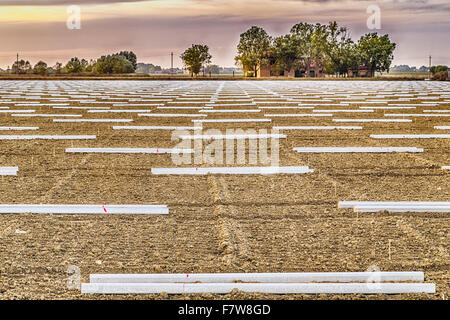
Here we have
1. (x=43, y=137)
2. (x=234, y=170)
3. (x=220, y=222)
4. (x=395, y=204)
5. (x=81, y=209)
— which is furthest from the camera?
(x=43, y=137)

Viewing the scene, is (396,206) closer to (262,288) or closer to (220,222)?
(220,222)

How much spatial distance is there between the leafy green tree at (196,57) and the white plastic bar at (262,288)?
9930 cm

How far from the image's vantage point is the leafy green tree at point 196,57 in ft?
332

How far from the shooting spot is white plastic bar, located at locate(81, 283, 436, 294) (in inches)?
124

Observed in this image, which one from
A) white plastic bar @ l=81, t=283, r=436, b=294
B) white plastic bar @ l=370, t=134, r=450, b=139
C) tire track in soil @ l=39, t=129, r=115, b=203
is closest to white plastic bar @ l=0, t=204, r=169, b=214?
tire track in soil @ l=39, t=129, r=115, b=203

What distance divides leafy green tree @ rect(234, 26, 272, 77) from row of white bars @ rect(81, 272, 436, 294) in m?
97.7

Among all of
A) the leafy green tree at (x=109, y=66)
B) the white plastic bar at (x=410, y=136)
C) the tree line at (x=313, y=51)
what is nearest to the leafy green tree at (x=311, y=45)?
the tree line at (x=313, y=51)

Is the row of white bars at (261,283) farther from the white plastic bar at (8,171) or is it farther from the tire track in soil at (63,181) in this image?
the white plastic bar at (8,171)

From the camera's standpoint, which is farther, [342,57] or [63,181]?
[342,57]

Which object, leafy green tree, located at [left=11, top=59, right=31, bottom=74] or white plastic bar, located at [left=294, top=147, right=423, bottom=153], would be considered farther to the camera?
leafy green tree, located at [left=11, top=59, right=31, bottom=74]

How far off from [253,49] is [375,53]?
863 inches

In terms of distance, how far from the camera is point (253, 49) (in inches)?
4060

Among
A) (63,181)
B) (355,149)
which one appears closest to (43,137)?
(63,181)

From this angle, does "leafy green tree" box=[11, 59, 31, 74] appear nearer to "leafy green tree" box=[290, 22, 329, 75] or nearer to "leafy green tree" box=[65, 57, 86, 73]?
"leafy green tree" box=[65, 57, 86, 73]
